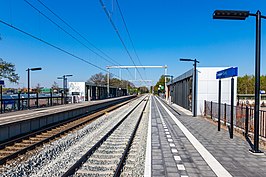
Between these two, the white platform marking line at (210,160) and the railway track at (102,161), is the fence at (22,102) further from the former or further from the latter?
the white platform marking line at (210,160)

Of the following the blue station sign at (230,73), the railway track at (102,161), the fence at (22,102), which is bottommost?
the railway track at (102,161)

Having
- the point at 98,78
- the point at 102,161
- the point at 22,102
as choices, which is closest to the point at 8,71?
the point at 22,102

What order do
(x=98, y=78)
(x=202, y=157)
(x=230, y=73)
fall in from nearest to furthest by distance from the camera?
1. (x=202, y=157)
2. (x=230, y=73)
3. (x=98, y=78)

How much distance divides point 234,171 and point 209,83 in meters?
15.9

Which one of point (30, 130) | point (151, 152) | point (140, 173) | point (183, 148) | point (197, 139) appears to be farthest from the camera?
point (30, 130)

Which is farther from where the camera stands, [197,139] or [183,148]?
[197,139]

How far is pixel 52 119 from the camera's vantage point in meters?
15.9

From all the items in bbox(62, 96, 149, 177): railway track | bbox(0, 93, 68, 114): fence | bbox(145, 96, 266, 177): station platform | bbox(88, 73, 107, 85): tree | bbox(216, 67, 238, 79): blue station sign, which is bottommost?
bbox(62, 96, 149, 177): railway track

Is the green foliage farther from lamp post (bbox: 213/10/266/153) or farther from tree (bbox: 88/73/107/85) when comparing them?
lamp post (bbox: 213/10/266/153)

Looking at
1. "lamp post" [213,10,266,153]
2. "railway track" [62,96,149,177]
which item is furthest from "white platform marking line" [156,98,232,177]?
"railway track" [62,96,149,177]

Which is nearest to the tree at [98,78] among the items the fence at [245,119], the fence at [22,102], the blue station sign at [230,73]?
the fence at [22,102]

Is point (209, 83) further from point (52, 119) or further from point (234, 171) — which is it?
point (234, 171)

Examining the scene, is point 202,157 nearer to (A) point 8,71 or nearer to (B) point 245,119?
(B) point 245,119

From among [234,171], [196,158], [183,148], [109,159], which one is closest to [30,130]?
[109,159]
